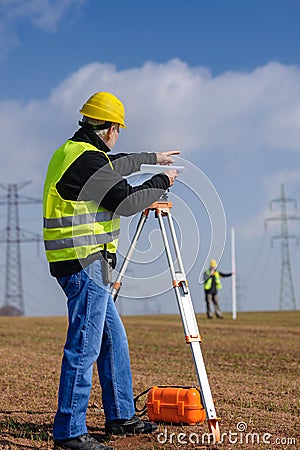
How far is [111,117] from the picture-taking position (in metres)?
5.62

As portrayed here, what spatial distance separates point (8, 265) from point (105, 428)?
42.6 metres

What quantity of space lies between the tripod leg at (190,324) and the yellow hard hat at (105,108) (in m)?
0.88

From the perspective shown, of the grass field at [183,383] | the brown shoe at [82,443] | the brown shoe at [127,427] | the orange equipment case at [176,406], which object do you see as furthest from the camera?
the orange equipment case at [176,406]

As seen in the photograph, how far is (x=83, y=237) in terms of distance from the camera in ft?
17.8

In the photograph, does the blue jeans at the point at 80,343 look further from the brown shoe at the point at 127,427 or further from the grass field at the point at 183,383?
the brown shoe at the point at 127,427

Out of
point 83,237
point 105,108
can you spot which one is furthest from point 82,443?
point 105,108

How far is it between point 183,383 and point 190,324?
A: 156 inches

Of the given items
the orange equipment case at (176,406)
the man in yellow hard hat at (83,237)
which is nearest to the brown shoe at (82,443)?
the man in yellow hard hat at (83,237)

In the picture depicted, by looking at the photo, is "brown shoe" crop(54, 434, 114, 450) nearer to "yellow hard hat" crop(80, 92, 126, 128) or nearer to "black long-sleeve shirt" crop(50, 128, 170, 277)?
"black long-sleeve shirt" crop(50, 128, 170, 277)

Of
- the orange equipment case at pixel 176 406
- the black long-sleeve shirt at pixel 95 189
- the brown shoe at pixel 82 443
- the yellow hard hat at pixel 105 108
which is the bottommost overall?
the brown shoe at pixel 82 443

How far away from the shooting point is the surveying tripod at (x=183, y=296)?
5641mm

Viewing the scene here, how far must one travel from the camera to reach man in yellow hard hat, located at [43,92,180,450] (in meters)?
5.40

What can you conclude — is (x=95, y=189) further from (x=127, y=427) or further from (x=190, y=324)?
(x=127, y=427)

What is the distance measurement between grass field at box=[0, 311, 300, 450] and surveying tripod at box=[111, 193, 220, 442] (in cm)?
30
